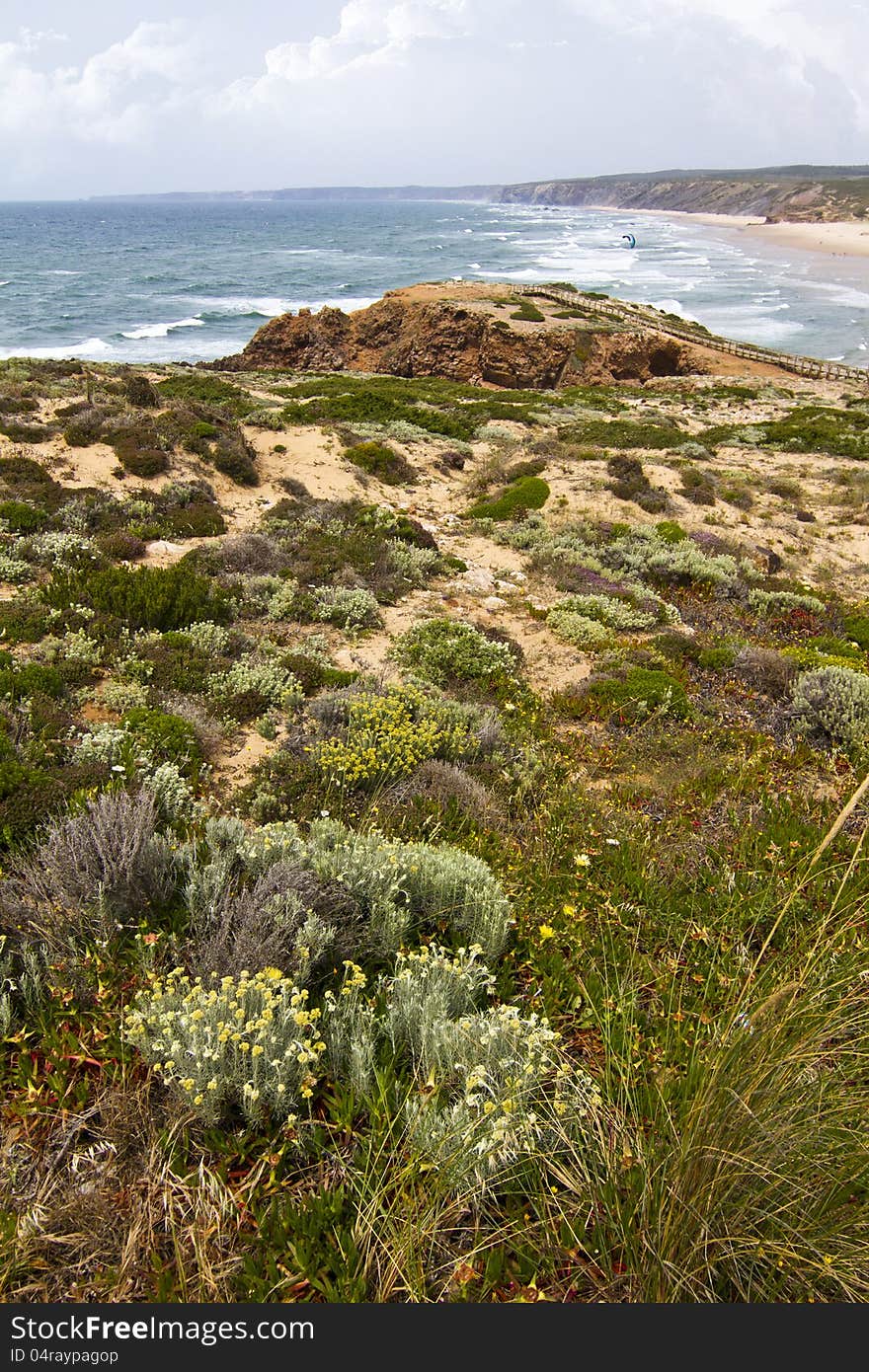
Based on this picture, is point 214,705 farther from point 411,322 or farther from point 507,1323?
point 411,322

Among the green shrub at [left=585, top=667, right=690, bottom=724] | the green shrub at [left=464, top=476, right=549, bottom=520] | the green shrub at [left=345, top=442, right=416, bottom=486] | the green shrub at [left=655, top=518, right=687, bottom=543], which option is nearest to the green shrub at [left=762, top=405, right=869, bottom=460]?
the green shrub at [left=655, top=518, right=687, bottom=543]

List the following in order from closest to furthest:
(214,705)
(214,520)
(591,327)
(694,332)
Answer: (214,705), (214,520), (591,327), (694,332)

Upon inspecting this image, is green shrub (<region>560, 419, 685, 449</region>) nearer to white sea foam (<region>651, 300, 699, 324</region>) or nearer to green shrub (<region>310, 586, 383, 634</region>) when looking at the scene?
green shrub (<region>310, 586, 383, 634</region>)

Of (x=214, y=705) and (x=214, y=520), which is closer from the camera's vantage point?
(x=214, y=705)

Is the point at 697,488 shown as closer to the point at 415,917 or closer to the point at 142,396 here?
the point at 142,396

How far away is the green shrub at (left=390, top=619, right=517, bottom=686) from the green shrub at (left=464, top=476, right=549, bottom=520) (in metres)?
6.70

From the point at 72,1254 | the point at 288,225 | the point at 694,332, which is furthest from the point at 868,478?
the point at 288,225

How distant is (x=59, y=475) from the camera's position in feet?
41.6

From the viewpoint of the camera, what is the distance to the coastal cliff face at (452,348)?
3966 cm

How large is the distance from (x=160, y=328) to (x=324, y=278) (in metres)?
35.9

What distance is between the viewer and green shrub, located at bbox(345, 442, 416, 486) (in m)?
16.8

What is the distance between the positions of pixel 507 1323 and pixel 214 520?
38.9 feet

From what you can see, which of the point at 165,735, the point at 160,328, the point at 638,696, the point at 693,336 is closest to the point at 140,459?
the point at 165,735

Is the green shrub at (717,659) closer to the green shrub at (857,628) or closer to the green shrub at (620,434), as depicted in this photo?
the green shrub at (857,628)
